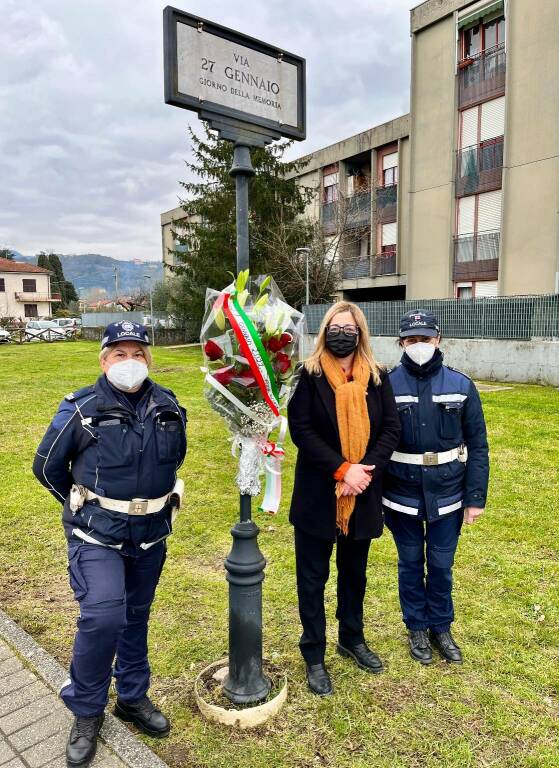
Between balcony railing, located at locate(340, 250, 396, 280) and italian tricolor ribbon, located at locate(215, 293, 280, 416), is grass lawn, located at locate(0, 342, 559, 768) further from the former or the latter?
balcony railing, located at locate(340, 250, 396, 280)

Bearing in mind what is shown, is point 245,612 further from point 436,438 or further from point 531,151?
point 531,151

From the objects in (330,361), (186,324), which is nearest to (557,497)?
(330,361)

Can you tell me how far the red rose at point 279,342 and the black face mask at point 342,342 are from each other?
1.24ft

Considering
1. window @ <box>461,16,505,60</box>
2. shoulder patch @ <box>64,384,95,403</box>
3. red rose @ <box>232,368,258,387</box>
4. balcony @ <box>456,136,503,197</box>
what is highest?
window @ <box>461,16,505,60</box>

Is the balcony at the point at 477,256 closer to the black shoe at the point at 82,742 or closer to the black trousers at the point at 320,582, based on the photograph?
the black trousers at the point at 320,582

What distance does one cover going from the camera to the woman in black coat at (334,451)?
299 cm

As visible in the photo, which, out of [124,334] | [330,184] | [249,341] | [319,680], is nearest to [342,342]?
[249,341]

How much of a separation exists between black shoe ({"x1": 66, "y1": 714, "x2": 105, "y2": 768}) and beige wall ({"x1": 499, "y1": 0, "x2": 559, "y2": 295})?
783 inches

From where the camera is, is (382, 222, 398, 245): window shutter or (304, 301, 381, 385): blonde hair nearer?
(304, 301, 381, 385): blonde hair

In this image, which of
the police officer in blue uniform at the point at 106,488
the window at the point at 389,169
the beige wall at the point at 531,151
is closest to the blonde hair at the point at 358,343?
the police officer in blue uniform at the point at 106,488

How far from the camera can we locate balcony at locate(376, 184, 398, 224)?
29031mm

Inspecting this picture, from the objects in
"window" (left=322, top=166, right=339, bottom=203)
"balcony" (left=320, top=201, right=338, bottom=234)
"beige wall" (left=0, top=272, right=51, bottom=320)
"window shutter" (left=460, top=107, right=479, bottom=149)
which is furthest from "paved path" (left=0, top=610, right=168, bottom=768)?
"beige wall" (left=0, top=272, right=51, bottom=320)

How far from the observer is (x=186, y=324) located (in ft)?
121

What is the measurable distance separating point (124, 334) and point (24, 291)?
79.5 meters
